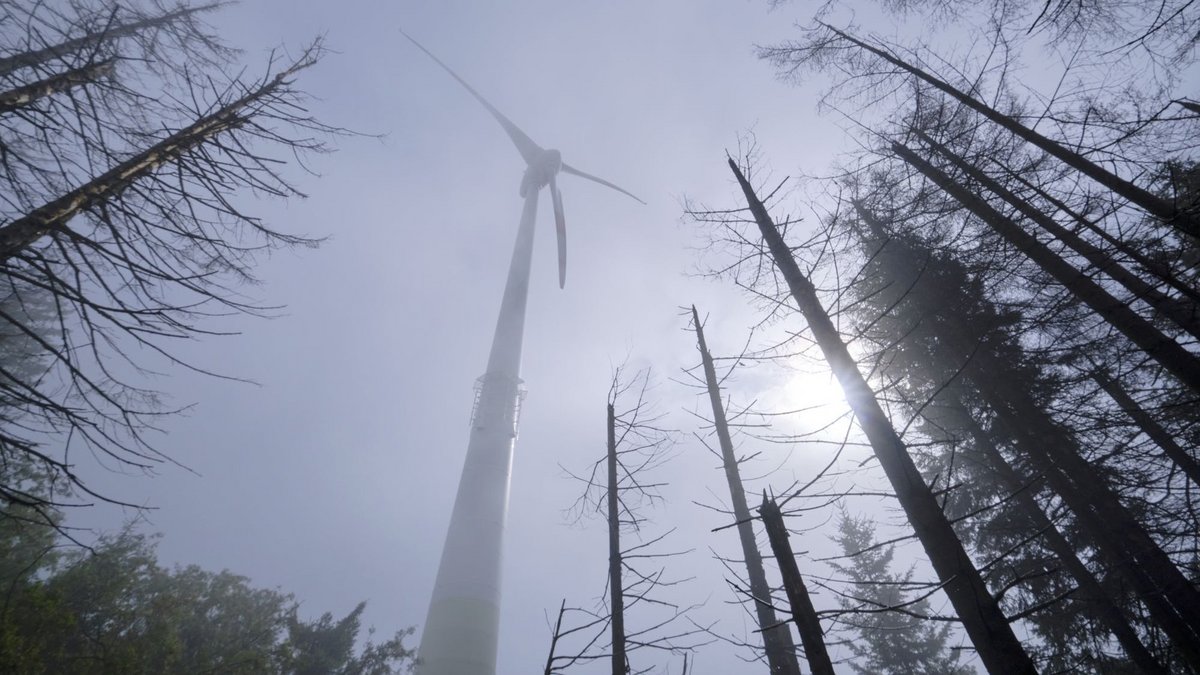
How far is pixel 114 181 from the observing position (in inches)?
181

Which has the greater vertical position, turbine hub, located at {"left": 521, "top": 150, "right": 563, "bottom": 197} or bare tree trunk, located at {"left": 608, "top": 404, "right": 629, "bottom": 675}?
turbine hub, located at {"left": 521, "top": 150, "right": 563, "bottom": 197}

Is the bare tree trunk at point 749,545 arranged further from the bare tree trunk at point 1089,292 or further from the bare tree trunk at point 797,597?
the bare tree trunk at point 1089,292

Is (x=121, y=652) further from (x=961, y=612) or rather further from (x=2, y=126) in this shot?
(x=961, y=612)

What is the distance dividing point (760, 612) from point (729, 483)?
1.95 metres

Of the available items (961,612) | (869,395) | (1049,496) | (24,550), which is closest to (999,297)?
(1049,496)

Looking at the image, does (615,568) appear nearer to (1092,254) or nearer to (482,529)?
(1092,254)

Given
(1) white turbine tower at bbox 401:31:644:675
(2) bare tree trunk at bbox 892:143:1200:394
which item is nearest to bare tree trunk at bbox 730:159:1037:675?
(2) bare tree trunk at bbox 892:143:1200:394

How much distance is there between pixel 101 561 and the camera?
60.7 feet

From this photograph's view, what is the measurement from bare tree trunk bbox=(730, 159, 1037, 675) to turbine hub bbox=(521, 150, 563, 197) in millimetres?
30713

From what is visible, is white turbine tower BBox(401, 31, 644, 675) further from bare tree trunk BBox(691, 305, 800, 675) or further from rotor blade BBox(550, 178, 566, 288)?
bare tree trunk BBox(691, 305, 800, 675)

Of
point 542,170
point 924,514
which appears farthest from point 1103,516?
point 542,170

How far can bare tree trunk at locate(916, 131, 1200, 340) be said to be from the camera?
5.42 meters

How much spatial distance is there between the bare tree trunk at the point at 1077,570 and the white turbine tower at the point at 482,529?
38.9 feet

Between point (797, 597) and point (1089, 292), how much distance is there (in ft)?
18.9
